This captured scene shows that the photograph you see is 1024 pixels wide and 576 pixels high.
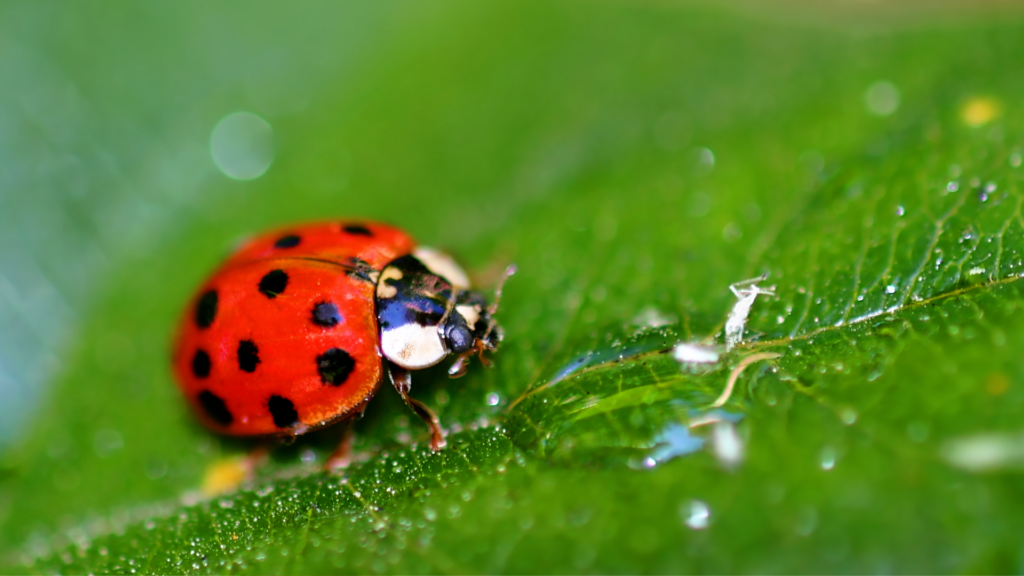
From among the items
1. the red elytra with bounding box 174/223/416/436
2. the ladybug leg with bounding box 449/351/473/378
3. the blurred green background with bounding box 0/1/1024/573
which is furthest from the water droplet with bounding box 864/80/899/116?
the red elytra with bounding box 174/223/416/436

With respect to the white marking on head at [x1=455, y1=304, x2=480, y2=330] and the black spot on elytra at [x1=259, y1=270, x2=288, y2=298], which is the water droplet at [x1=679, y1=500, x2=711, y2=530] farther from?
the black spot on elytra at [x1=259, y1=270, x2=288, y2=298]

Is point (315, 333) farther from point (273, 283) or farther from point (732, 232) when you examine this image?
point (732, 232)

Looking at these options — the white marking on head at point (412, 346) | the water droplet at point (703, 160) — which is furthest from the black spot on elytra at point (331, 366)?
the water droplet at point (703, 160)

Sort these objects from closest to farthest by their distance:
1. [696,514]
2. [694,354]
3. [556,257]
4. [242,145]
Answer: [696,514], [694,354], [556,257], [242,145]

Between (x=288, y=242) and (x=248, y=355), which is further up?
(x=288, y=242)

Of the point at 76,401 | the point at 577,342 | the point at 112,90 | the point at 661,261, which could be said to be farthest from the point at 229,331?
the point at 112,90

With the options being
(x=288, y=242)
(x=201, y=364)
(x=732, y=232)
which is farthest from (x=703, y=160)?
(x=201, y=364)
